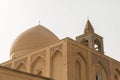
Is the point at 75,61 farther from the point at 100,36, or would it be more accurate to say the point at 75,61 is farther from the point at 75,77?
the point at 100,36

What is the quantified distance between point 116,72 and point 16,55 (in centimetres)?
729

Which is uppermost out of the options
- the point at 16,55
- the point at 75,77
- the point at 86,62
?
the point at 16,55

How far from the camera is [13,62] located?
2066 cm

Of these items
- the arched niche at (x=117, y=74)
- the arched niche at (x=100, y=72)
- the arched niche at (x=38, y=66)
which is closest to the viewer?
the arched niche at (x=38, y=66)

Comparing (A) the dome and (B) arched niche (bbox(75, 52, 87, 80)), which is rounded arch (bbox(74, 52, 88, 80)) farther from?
(A) the dome

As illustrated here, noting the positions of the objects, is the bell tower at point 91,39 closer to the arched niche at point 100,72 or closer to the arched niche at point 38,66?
the arched niche at point 100,72

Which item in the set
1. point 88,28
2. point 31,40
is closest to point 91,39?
point 88,28

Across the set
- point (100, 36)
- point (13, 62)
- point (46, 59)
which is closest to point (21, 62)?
point (13, 62)

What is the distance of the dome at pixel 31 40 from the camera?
67.8 ft

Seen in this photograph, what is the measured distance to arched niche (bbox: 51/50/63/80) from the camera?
679 inches

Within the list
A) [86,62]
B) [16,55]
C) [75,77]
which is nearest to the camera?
[75,77]

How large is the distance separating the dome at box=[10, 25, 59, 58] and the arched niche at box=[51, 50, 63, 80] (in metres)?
2.68

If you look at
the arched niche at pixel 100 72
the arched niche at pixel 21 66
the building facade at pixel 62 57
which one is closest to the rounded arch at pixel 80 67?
the building facade at pixel 62 57

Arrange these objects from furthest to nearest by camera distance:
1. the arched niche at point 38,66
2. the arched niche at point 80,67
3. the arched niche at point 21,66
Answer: the arched niche at point 21,66 < the arched niche at point 38,66 < the arched niche at point 80,67
